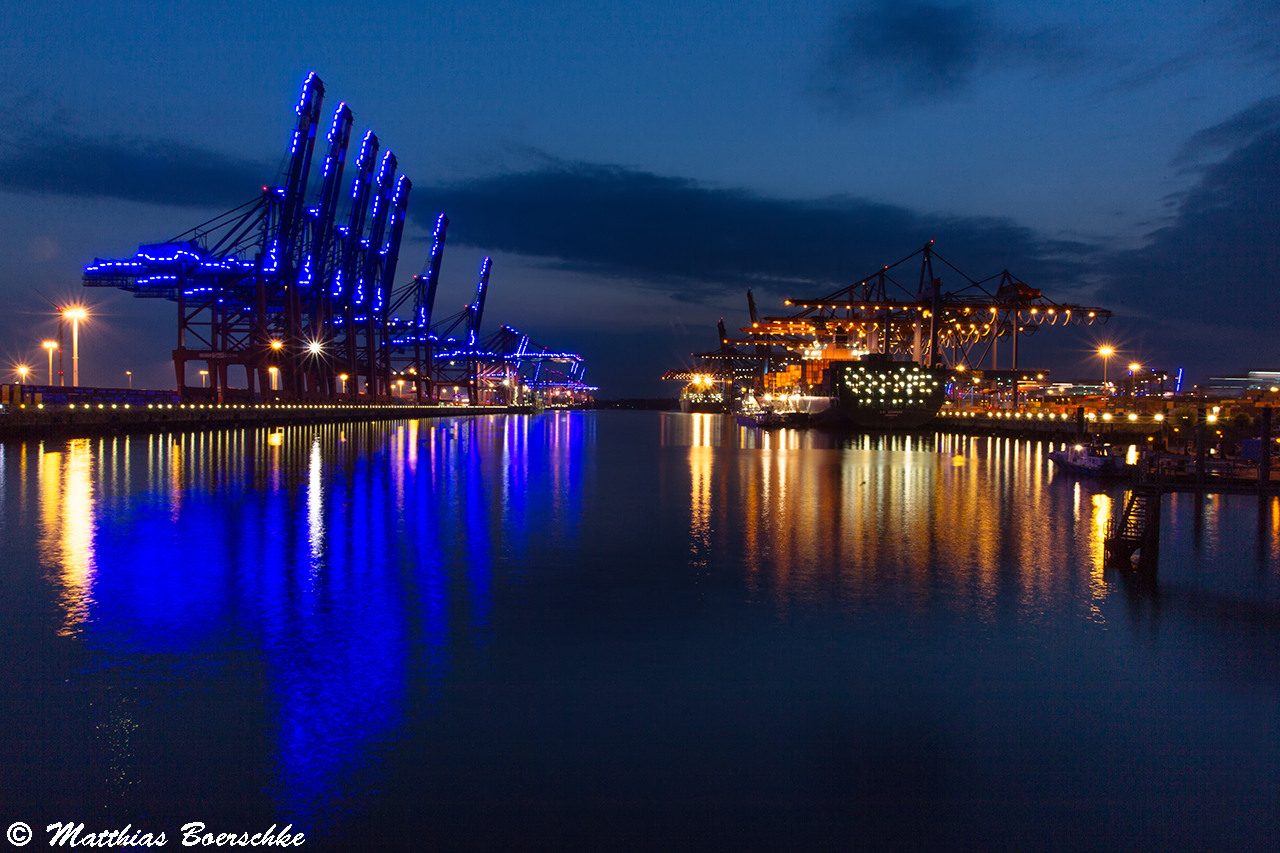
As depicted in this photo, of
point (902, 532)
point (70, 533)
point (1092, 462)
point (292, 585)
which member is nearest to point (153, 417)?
point (70, 533)

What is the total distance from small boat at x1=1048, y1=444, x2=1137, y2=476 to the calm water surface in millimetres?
15282

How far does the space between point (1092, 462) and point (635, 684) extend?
3279cm

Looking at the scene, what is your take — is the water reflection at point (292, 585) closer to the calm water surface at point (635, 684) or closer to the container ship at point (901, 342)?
the calm water surface at point (635, 684)

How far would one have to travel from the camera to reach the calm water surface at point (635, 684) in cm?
679

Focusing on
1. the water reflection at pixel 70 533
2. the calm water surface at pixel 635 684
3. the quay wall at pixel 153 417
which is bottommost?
the calm water surface at pixel 635 684

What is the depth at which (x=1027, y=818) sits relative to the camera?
22.5ft

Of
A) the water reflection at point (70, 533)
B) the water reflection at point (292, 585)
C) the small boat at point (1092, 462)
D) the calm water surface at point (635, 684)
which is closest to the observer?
the calm water surface at point (635, 684)

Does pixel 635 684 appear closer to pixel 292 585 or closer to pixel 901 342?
pixel 292 585

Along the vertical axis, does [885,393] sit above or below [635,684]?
above

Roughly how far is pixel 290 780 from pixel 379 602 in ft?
19.4

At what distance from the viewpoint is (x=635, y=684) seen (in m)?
9.45

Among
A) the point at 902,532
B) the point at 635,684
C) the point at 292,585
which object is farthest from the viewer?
the point at 902,532

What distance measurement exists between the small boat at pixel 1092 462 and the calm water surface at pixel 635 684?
15282 mm

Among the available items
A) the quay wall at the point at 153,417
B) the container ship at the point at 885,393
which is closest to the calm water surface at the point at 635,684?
the quay wall at the point at 153,417
